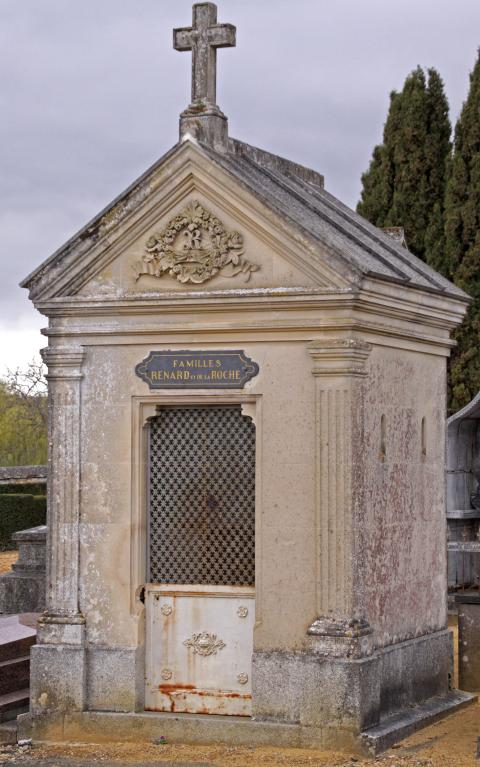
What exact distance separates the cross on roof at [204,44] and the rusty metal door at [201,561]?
2253 millimetres

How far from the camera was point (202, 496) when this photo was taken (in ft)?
33.0

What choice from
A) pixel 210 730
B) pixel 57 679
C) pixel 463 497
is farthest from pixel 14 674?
pixel 463 497

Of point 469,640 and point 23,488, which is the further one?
point 23,488

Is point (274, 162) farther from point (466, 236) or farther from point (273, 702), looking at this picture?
point (466, 236)

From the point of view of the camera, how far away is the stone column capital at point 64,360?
33.1 feet

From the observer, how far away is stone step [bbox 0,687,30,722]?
414 inches

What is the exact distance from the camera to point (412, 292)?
1016 centimetres

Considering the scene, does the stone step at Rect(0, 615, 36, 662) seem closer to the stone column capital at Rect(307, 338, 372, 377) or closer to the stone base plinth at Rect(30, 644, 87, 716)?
the stone base plinth at Rect(30, 644, 87, 716)

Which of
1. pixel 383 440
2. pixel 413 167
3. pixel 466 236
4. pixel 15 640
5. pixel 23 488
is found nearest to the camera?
pixel 383 440

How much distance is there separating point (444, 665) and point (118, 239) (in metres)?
4.03

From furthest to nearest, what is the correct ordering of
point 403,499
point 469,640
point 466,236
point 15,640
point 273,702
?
point 466,236 < point 469,640 < point 15,640 < point 403,499 < point 273,702

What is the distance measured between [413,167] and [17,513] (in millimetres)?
9884

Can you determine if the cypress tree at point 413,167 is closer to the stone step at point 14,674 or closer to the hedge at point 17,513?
the hedge at point 17,513

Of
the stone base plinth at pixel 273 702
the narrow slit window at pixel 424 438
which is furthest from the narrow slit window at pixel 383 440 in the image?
the stone base plinth at pixel 273 702
